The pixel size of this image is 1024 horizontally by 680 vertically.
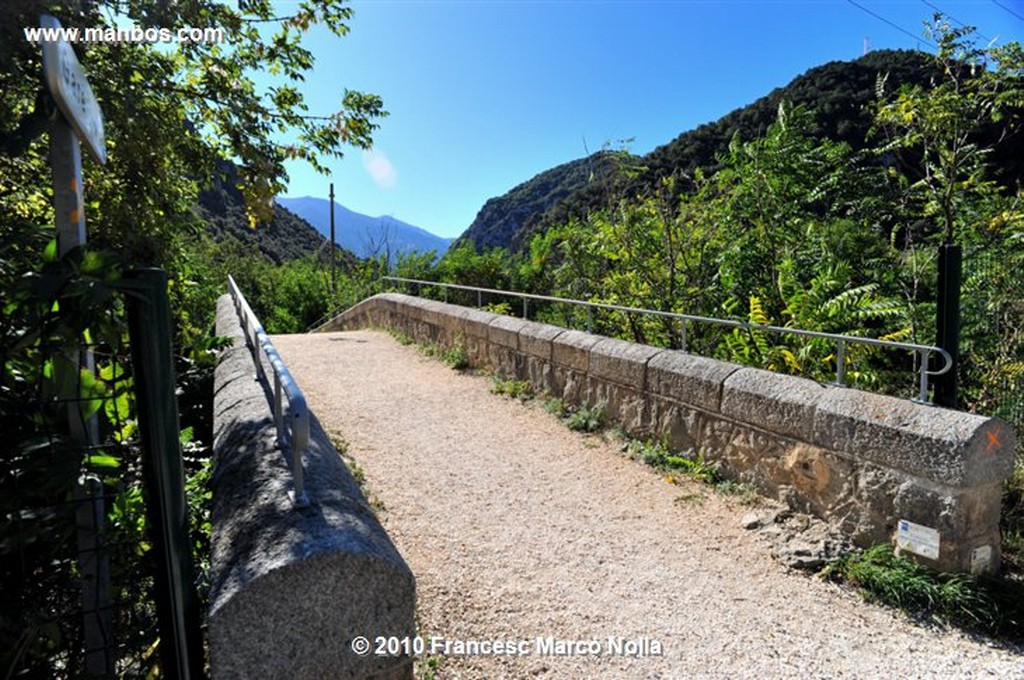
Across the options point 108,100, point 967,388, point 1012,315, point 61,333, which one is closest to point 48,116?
point 61,333

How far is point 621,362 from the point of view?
540 cm

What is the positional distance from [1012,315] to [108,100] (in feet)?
21.1

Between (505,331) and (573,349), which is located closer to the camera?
(573,349)

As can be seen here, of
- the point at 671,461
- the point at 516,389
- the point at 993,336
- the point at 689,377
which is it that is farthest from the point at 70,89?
the point at 993,336

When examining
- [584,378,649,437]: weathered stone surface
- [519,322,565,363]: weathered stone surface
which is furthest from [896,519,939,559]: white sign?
[519,322,565,363]: weathered stone surface

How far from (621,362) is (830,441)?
6.78 ft

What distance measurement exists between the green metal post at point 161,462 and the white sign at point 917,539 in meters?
3.24

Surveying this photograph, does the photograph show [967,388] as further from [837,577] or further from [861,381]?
[837,577]

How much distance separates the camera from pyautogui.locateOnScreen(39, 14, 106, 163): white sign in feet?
4.44

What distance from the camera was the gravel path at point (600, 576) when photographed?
8.81ft

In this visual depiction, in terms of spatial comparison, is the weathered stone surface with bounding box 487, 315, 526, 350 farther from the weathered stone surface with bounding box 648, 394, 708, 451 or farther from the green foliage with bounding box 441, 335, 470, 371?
Answer: the weathered stone surface with bounding box 648, 394, 708, 451

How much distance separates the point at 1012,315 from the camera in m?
4.66

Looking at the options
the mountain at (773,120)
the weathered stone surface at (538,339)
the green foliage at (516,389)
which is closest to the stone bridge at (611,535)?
the weathered stone surface at (538,339)

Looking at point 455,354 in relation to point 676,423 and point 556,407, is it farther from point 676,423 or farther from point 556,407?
point 676,423
